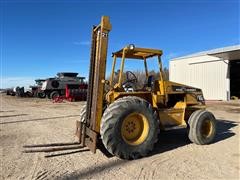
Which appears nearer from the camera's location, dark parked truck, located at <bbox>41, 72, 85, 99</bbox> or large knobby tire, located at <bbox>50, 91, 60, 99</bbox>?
large knobby tire, located at <bbox>50, 91, 60, 99</bbox>

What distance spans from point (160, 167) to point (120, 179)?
101 cm

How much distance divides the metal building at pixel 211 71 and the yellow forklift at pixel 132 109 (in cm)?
1542

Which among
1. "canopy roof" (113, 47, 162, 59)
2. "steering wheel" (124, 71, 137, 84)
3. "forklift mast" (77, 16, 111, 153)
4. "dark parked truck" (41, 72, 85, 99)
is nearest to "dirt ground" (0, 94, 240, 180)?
"forklift mast" (77, 16, 111, 153)

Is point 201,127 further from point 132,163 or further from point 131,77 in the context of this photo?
point 132,163

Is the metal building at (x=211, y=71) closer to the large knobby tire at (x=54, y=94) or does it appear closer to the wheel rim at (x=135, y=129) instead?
the large knobby tire at (x=54, y=94)

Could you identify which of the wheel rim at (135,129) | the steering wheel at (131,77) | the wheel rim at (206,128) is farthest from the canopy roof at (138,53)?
the wheel rim at (206,128)

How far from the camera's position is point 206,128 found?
7660 millimetres

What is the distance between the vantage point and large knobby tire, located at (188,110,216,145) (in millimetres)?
7219

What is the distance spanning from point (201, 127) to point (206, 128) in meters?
0.35

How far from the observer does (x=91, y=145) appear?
623 cm

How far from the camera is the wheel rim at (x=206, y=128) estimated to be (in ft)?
24.7

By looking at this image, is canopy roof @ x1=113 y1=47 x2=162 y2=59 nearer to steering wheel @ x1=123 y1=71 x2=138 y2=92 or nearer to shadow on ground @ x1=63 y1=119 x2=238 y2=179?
steering wheel @ x1=123 y1=71 x2=138 y2=92

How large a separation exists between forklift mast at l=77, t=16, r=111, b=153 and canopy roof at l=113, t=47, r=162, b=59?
72 centimetres

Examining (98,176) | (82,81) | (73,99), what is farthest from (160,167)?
(82,81)
